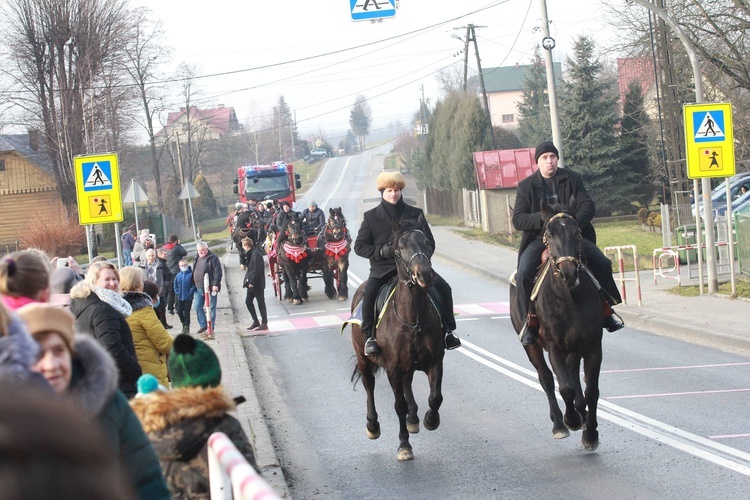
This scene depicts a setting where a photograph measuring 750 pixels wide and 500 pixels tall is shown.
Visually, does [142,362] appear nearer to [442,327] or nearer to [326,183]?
[442,327]

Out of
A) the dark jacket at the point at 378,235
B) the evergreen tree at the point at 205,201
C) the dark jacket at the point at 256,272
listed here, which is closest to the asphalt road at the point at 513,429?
the dark jacket at the point at 378,235

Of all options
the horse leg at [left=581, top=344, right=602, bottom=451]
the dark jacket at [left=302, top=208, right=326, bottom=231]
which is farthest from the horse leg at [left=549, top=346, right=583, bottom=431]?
the dark jacket at [left=302, top=208, right=326, bottom=231]

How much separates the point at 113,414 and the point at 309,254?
21.4 meters

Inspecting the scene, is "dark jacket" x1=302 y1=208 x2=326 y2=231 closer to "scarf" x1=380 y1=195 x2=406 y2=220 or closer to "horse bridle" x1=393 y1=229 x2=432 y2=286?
"scarf" x1=380 y1=195 x2=406 y2=220

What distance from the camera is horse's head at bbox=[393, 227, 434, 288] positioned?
340 inches

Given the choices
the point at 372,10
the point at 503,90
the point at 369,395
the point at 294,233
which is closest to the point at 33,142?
the point at 294,233

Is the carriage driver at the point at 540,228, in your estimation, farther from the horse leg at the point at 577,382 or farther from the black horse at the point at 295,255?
the black horse at the point at 295,255

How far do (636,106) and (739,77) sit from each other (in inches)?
→ 826

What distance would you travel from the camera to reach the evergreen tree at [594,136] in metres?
47.8

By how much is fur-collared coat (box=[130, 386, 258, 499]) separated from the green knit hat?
0.06 metres

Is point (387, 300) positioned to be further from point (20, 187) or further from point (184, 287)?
point (20, 187)

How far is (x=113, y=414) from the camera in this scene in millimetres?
3072

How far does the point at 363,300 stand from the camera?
9.71 meters

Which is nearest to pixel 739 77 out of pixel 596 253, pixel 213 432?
pixel 596 253
